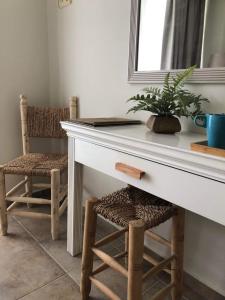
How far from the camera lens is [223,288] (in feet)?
3.58

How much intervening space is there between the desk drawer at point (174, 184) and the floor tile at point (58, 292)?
59 cm

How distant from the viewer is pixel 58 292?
1171 mm

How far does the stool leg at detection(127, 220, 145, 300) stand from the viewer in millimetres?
807

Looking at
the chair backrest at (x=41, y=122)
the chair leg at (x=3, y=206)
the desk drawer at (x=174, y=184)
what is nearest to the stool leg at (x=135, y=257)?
the desk drawer at (x=174, y=184)

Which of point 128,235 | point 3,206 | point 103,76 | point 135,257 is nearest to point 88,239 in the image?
point 128,235

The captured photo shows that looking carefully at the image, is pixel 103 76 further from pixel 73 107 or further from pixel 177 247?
pixel 177 247

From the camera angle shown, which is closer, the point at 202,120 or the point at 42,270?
the point at 202,120

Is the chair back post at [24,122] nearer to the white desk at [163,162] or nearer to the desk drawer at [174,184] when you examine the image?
the white desk at [163,162]

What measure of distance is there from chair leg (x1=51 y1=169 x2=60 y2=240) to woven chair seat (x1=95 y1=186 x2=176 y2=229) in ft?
1.60

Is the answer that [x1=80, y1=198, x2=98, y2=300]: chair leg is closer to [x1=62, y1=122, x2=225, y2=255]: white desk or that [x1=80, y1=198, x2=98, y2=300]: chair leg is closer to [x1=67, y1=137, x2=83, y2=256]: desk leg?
[x1=62, y1=122, x2=225, y2=255]: white desk

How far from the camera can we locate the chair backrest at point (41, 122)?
1.78 meters

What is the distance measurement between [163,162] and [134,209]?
0.29 m

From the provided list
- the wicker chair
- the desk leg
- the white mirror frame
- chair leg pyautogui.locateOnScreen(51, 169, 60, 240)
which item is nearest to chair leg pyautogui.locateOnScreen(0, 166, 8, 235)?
the wicker chair

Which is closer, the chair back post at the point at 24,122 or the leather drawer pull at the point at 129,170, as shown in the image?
the leather drawer pull at the point at 129,170
